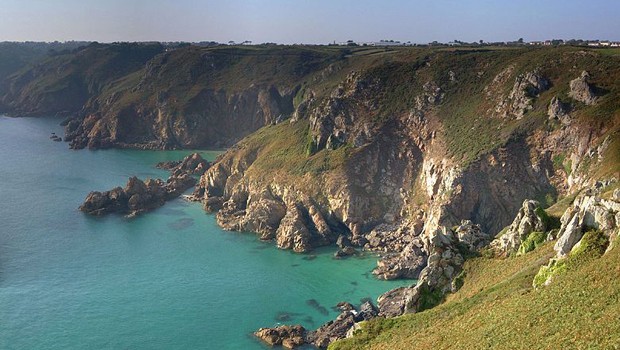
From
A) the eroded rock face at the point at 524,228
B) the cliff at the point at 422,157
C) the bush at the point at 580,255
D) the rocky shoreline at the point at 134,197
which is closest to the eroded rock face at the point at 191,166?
the rocky shoreline at the point at 134,197

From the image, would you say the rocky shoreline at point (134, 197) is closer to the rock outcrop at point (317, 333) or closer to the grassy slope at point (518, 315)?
the rock outcrop at point (317, 333)

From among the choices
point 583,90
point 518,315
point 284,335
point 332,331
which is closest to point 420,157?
point 583,90

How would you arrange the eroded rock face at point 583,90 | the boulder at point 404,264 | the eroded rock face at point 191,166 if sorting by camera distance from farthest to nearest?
the eroded rock face at point 191,166 < the eroded rock face at point 583,90 < the boulder at point 404,264

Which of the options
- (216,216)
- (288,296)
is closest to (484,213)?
(288,296)

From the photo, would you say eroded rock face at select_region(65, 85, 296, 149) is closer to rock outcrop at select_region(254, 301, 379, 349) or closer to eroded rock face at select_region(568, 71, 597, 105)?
eroded rock face at select_region(568, 71, 597, 105)

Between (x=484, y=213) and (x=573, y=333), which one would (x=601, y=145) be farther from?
(x=573, y=333)

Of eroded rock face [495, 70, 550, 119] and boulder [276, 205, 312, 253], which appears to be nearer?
boulder [276, 205, 312, 253]

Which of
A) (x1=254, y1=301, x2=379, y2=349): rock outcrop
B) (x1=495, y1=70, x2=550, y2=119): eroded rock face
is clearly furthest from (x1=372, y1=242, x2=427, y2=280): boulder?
(x1=495, y1=70, x2=550, y2=119): eroded rock face

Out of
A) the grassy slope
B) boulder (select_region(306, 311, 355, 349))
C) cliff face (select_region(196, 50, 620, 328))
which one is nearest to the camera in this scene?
the grassy slope
